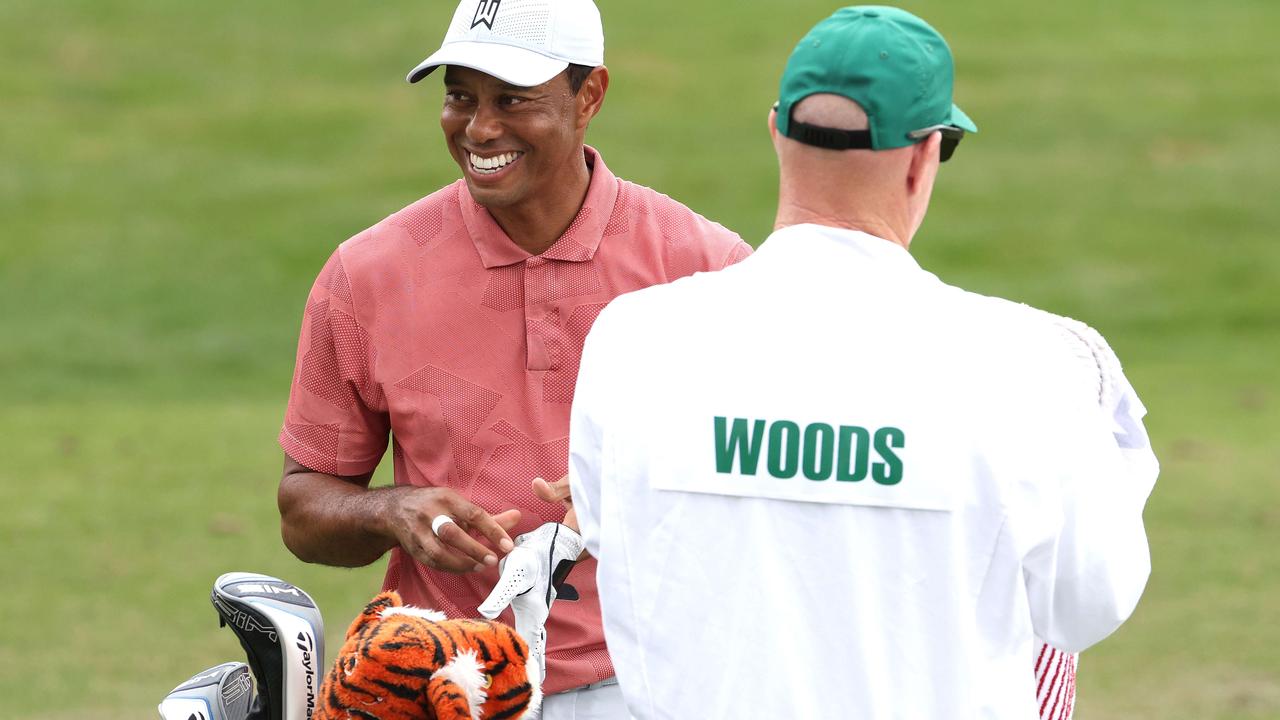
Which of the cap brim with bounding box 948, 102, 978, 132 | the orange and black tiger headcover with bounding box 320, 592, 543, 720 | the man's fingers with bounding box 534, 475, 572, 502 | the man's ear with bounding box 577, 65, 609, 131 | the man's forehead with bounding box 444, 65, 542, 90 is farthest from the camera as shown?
the man's ear with bounding box 577, 65, 609, 131

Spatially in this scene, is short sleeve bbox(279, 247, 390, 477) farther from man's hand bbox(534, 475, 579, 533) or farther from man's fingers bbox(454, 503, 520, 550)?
man's hand bbox(534, 475, 579, 533)

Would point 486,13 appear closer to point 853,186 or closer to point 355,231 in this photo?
point 853,186

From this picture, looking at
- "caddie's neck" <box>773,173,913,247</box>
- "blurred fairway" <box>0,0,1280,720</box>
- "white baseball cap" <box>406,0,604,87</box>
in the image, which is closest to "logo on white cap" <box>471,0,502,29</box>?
"white baseball cap" <box>406,0,604,87</box>

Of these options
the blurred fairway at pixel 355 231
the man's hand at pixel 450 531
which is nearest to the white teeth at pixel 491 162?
the man's hand at pixel 450 531

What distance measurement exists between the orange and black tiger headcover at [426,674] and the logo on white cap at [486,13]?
3.98ft

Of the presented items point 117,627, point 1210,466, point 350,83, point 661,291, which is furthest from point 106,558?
point 350,83

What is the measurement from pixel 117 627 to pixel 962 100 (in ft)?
47.4

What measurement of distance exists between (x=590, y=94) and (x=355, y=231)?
12712mm

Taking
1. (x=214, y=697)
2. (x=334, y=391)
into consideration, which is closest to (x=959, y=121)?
(x=334, y=391)

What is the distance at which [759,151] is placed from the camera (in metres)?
19.4

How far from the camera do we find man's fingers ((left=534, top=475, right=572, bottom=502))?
3281 millimetres

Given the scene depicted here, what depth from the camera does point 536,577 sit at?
336cm

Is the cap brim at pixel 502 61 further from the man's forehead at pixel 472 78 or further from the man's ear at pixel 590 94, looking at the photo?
the man's ear at pixel 590 94

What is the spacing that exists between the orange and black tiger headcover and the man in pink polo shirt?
1.24 ft
